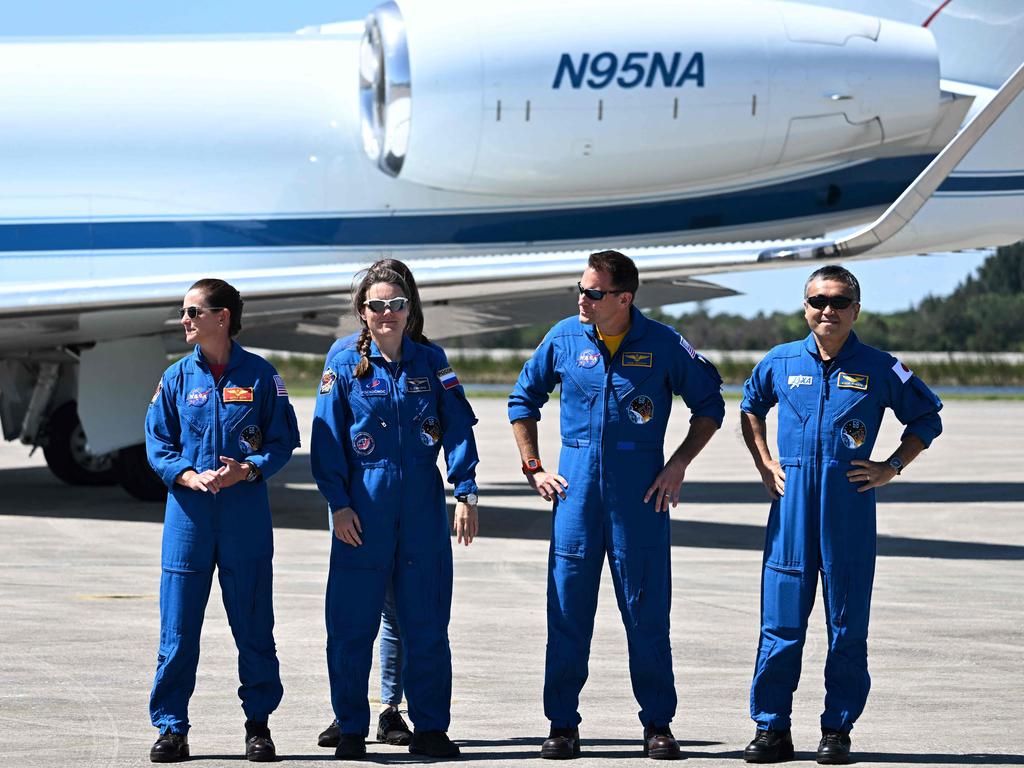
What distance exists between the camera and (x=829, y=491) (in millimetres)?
6254

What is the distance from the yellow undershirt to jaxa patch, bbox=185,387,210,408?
1.65 metres

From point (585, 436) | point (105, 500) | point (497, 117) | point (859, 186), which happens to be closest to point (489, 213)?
point (497, 117)

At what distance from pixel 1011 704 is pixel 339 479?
325 cm

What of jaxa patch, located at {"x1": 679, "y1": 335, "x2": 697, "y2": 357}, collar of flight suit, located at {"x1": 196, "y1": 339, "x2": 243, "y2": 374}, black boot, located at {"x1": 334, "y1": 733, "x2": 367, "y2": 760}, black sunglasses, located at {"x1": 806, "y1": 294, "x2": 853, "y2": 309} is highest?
black sunglasses, located at {"x1": 806, "y1": 294, "x2": 853, "y2": 309}

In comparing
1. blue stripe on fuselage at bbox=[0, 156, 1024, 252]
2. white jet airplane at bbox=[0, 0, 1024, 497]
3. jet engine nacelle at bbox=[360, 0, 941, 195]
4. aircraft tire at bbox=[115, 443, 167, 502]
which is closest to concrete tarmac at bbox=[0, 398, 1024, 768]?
aircraft tire at bbox=[115, 443, 167, 502]

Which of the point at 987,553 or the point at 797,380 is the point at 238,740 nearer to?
the point at 797,380

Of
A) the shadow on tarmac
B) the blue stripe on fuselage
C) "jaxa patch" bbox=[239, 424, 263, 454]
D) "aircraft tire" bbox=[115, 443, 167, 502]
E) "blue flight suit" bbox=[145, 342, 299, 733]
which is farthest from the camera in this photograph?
"aircraft tire" bbox=[115, 443, 167, 502]

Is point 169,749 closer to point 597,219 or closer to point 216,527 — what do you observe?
point 216,527

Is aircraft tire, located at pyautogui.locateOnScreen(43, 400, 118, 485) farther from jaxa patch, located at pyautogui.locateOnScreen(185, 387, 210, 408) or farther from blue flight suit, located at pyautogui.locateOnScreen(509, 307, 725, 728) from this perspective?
blue flight suit, located at pyautogui.locateOnScreen(509, 307, 725, 728)

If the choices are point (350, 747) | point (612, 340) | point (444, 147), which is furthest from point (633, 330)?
point (444, 147)

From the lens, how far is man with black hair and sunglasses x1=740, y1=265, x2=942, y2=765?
20.4 feet

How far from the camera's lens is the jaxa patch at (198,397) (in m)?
6.31

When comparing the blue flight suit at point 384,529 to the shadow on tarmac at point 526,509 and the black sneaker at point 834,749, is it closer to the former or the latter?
the black sneaker at point 834,749

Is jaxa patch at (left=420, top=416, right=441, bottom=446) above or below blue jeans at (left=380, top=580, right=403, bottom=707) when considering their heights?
above
